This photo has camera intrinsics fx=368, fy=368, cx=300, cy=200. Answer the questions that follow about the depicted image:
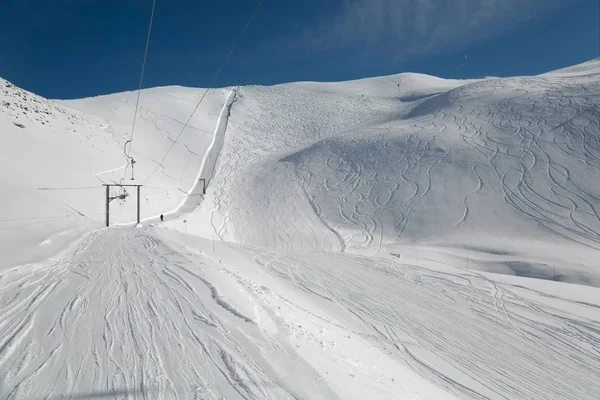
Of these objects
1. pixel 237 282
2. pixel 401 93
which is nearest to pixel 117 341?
pixel 237 282

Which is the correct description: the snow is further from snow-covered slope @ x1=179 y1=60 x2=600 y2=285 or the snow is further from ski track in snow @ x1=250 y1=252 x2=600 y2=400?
snow-covered slope @ x1=179 y1=60 x2=600 y2=285

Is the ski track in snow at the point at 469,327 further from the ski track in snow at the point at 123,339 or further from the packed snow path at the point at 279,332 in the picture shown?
the ski track in snow at the point at 123,339

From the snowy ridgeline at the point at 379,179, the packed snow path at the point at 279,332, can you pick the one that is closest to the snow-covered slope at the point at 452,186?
the snowy ridgeline at the point at 379,179

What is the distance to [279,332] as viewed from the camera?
642cm

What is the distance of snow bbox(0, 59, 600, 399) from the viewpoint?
550 cm

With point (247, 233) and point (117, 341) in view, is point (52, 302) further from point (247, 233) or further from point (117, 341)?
point (247, 233)

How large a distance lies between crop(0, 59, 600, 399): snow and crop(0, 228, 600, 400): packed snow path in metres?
0.05

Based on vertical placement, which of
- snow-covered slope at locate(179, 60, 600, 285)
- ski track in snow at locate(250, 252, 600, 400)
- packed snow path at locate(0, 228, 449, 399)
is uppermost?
snow-covered slope at locate(179, 60, 600, 285)

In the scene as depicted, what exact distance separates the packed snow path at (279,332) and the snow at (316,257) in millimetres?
47

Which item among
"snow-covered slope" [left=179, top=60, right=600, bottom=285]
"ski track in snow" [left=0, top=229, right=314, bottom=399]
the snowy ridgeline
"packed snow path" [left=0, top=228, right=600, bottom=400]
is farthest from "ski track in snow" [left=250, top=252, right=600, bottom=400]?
"snow-covered slope" [left=179, top=60, right=600, bottom=285]

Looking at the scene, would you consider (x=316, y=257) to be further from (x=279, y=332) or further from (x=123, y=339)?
(x=123, y=339)

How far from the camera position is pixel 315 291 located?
11.7 m

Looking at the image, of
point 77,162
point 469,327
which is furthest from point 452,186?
point 77,162

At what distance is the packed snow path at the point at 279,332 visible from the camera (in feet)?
15.8
